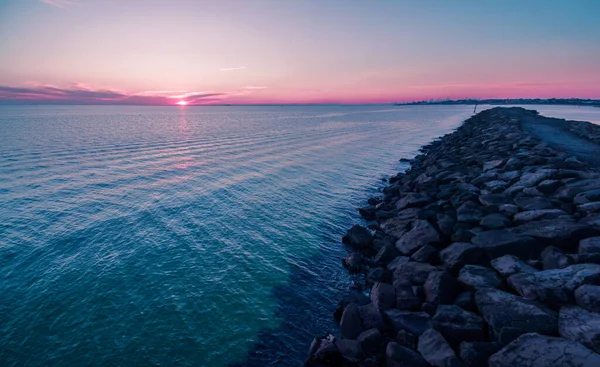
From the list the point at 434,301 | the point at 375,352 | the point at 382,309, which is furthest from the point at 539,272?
the point at 375,352

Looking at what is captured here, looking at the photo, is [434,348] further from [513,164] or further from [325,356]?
[513,164]

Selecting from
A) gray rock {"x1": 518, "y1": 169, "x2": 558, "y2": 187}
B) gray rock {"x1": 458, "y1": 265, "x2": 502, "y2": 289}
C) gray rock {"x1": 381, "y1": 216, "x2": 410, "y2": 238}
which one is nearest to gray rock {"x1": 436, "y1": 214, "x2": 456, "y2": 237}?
gray rock {"x1": 381, "y1": 216, "x2": 410, "y2": 238}

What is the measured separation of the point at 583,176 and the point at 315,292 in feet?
54.1

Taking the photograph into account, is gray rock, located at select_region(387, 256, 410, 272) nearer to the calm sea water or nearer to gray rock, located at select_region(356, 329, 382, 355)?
the calm sea water

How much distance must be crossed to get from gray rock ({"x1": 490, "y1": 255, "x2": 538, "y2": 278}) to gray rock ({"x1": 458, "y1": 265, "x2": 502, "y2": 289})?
0.31m

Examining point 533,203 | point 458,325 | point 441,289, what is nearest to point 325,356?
point 458,325

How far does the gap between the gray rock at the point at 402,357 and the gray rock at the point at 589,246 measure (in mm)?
6677

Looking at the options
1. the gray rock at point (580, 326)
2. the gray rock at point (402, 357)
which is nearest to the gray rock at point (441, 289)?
the gray rock at point (402, 357)

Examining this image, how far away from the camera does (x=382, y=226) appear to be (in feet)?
60.7

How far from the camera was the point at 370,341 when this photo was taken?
8.64 meters

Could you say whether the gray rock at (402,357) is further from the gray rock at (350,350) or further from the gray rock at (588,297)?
the gray rock at (588,297)

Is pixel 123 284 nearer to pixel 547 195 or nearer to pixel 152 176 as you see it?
pixel 152 176

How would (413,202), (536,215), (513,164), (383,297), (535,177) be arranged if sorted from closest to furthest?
(383,297) → (536,215) → (535,177) → (413,202) → (513,164)

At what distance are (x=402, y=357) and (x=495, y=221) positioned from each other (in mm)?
9399
